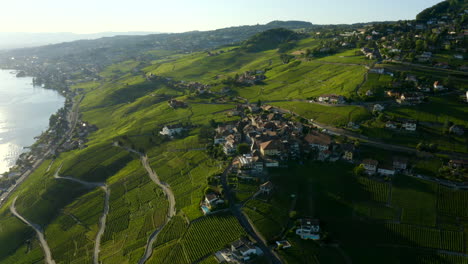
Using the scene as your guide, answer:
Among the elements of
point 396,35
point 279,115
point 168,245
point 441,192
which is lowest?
point 168,245

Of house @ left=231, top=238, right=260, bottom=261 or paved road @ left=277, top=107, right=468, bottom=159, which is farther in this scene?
paved road @ left=277, top=107, right=468, bottom=159

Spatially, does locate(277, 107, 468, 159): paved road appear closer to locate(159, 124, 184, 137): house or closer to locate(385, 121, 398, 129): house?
locate(385, 121, 398, 129): house

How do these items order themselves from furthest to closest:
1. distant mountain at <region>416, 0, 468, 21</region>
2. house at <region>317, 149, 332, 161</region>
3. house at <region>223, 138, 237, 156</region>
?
distant mountain at <region>416, 0, 468, 21</region>, house at <region>223, 138, 237, 156</region>, house at <region>317, 149, 332, 161</region>

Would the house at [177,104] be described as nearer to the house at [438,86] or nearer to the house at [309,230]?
the house at [309,230]

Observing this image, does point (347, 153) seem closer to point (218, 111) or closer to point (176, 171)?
point (176, 171)

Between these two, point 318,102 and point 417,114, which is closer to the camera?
point 417,114

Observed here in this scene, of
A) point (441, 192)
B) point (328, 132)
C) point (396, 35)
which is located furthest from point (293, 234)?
point (396, 35)

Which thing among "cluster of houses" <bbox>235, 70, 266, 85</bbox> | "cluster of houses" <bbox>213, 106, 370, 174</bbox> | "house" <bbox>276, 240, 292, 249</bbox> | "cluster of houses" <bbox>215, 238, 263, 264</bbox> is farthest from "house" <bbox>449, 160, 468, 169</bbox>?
"cluster of houses" <bbox>235, 70, 266, 85</bbox>
